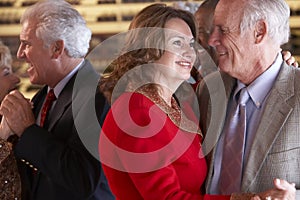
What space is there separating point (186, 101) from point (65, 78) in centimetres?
48

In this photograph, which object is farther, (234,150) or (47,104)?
(47,104)

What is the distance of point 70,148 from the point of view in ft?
7.29

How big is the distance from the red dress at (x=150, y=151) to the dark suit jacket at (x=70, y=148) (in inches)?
6.8

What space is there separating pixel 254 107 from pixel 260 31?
0.74 feet

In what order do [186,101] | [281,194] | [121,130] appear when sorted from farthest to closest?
[186,101], [121,130], [281,194]

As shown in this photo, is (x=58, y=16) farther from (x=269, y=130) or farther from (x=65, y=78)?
(x=269, y=130)

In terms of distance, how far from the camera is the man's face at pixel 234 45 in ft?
6.50

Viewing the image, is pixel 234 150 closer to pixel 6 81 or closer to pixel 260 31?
pixel 260 31

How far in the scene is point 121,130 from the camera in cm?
192

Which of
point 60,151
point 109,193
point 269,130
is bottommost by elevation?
point 109,193

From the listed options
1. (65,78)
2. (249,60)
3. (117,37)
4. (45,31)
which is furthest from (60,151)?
(117,37)

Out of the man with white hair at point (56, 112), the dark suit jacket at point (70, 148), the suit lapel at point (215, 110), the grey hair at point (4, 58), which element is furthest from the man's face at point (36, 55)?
the suit lapel at point (215, 110)

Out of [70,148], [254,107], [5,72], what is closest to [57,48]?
[70,148]

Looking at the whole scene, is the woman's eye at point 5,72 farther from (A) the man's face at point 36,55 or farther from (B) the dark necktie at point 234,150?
(B) the dark necktie at point 234,150
